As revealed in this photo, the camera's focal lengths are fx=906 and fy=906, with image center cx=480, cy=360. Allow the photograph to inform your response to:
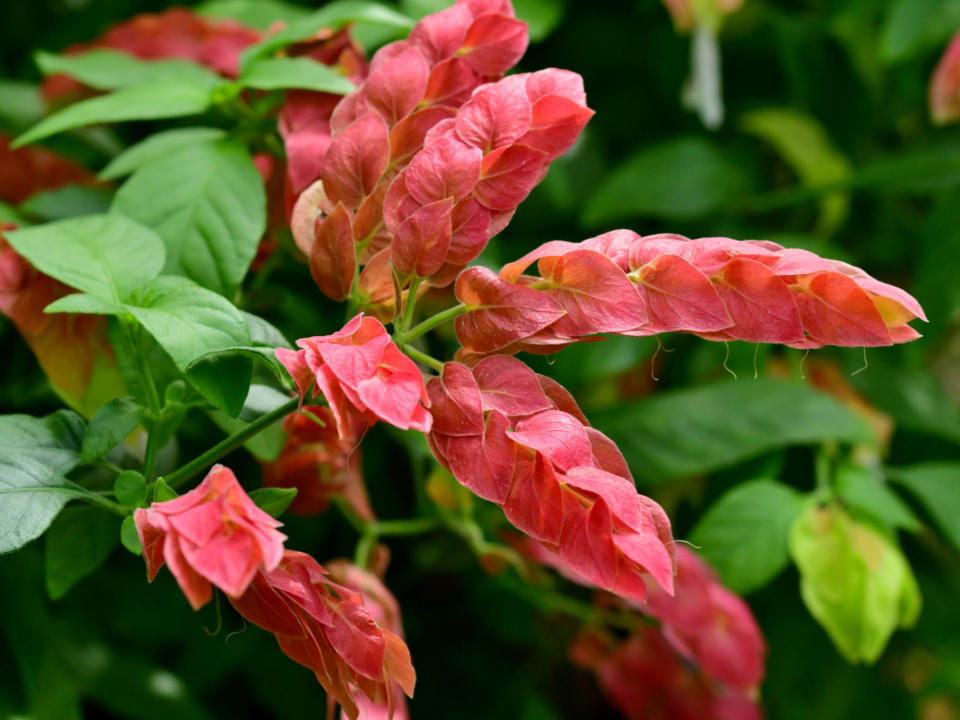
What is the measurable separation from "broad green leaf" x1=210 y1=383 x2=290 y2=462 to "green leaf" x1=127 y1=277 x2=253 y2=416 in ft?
0.13

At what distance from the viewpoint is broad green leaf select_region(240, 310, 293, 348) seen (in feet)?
1.24

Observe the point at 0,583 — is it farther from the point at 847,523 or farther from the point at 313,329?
the point at 847,523

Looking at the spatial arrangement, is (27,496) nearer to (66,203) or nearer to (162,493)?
(162,493)

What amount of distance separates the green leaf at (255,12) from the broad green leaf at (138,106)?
0.65ft

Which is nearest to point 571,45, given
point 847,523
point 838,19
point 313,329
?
point 838,19

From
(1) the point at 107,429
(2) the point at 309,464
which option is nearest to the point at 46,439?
(1) the point at 107,429

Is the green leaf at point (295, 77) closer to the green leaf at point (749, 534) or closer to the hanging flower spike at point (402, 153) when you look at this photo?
the hanging flower spike at point (402, 153)

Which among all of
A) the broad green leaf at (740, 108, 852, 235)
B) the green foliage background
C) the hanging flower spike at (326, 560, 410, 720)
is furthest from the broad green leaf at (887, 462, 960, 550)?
the hanging flower spike at (326, 560, 410, 720)

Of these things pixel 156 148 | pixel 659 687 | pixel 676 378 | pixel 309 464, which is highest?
pixel 156 148

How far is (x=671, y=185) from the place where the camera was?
2.46 ft

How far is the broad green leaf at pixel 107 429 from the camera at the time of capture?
356mm

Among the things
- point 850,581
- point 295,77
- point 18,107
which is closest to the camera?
point 295,77

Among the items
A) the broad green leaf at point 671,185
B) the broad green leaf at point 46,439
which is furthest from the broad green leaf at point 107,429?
the broad green leaf at point 671,185

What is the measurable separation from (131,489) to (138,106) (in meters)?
0.24
